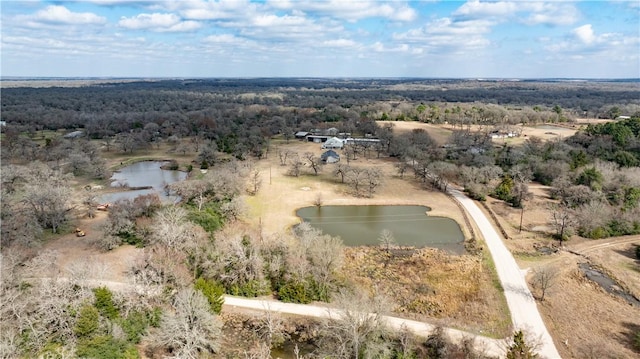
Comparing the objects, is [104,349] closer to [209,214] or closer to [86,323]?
[86,323]

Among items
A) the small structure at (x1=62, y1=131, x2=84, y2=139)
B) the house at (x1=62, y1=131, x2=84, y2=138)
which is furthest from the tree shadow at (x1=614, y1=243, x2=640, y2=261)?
the house at (x1=62, y1=131, x2=84, y2=138)

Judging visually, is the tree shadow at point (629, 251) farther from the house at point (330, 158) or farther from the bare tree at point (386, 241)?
the house at point (330, 158)

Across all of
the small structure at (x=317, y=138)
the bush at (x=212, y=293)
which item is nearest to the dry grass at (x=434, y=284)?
the bush at (x=212, y=293)

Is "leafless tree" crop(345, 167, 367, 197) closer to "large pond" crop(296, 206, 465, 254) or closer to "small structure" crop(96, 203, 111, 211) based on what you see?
"large pond" crop(296, 206, 465, 254)

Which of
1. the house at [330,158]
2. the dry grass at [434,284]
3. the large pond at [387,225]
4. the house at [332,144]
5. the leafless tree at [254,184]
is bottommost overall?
the dry grass at [434,284]

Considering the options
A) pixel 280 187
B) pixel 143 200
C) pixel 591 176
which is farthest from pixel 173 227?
pixel 591 176

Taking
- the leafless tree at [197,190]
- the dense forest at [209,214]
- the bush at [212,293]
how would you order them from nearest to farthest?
the dense forest at [209,214], the bush at [212,293], the leafless tree at [197,190]
